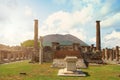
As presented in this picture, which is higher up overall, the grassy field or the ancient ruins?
the ancient ruins

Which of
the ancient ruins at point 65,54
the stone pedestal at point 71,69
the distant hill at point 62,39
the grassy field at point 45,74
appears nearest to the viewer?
the grassy field at point 45,74

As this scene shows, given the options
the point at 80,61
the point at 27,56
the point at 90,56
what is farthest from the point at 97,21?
the point at 27,56

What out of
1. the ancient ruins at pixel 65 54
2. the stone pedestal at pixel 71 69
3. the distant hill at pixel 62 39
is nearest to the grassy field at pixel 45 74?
the stone pedestal at pixel 71 69

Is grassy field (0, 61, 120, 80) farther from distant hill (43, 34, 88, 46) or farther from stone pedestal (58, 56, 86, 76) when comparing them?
distant hill (43, 34, 88, 46)

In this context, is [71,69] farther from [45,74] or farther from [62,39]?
[62,39]

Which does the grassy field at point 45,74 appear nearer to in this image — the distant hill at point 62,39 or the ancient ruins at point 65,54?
the ancient ruins at point 65,54

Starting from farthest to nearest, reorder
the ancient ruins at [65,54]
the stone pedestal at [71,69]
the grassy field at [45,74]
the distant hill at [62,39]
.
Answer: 1. the distant hill at [62,39]
2. the ancient ruins at [65,54]
3. the stone pedestal at [71,69]
4. the grassy field at [45,74]

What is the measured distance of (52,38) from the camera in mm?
157000

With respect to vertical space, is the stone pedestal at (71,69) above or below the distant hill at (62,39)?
below

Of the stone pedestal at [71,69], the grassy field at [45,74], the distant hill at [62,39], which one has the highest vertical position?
the distant hill at [62,39]

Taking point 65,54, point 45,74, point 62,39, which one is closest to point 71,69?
point 45,74

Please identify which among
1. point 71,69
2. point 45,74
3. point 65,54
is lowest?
point 45,74

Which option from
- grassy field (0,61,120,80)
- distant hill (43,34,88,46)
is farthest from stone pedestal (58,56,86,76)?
distant hill (43,34,88,46)

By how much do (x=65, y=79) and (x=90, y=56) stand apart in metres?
22.9
